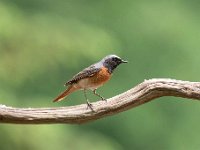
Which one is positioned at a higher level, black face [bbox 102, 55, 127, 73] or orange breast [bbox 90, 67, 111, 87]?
black face [bbox 102, 55, 127, 73]

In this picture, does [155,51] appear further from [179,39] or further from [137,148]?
[137,148]

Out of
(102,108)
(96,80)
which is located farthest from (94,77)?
(102,108)

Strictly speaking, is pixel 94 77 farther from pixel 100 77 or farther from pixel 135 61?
pixel 135 61

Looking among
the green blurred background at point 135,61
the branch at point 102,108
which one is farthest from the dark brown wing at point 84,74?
the green blurred background at point 135,61

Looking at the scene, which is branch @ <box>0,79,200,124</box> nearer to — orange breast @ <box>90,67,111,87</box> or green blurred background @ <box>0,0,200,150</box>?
orange breast @ <box>90,67,111,87</box>

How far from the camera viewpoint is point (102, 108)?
3.41m

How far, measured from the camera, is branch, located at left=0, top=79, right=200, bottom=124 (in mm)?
3355

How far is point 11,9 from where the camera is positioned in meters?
5.31

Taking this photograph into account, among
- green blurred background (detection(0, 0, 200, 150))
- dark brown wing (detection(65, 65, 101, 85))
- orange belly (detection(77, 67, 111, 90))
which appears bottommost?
orange belly (detection(77, 67, 111, 90))

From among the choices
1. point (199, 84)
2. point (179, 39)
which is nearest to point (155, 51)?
point (179, 39)

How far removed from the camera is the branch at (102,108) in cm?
336

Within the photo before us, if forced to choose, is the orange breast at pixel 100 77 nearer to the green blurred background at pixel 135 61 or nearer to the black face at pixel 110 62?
the black face at pixel 110 62

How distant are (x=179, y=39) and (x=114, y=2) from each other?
30.8 inches

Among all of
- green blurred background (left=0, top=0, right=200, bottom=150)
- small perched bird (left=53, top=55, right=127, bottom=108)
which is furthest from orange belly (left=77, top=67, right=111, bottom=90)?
green blurred background (left=0, top=0, right=200, bottom=150)
